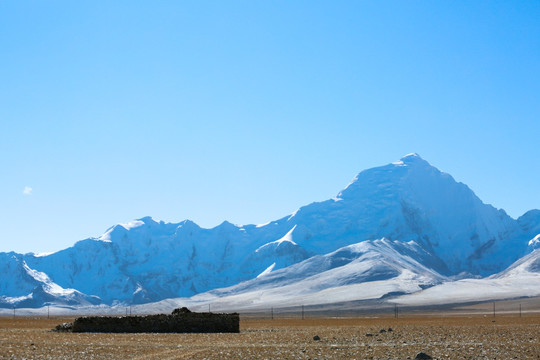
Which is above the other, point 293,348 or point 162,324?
point 162,324

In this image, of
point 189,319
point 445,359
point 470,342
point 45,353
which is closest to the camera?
point 445,359

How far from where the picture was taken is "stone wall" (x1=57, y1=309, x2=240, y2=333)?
50.3 meters

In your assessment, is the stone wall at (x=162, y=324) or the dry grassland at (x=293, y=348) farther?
the stone wall at (x=162, y=324)

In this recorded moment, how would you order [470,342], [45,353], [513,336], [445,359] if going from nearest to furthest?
[445,359] → [45,353] → [470,342] → [513,336]

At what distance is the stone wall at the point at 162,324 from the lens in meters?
50.3

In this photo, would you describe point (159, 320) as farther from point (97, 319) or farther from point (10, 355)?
point (10, 355)

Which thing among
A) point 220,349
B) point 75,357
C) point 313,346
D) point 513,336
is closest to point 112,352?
point 75,357

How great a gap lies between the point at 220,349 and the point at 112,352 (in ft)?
17.3

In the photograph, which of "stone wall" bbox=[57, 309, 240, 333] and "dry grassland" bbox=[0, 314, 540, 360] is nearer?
"dry grassland" bbox=[0, 314, 540, 360]

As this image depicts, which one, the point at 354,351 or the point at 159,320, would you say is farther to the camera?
the point at 159,320

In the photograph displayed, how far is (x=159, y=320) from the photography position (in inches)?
1989

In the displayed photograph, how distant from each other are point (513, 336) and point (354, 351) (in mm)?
14394

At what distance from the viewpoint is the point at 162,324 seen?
50344 millimetres

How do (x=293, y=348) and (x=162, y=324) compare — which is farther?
(x=162, y=324)
